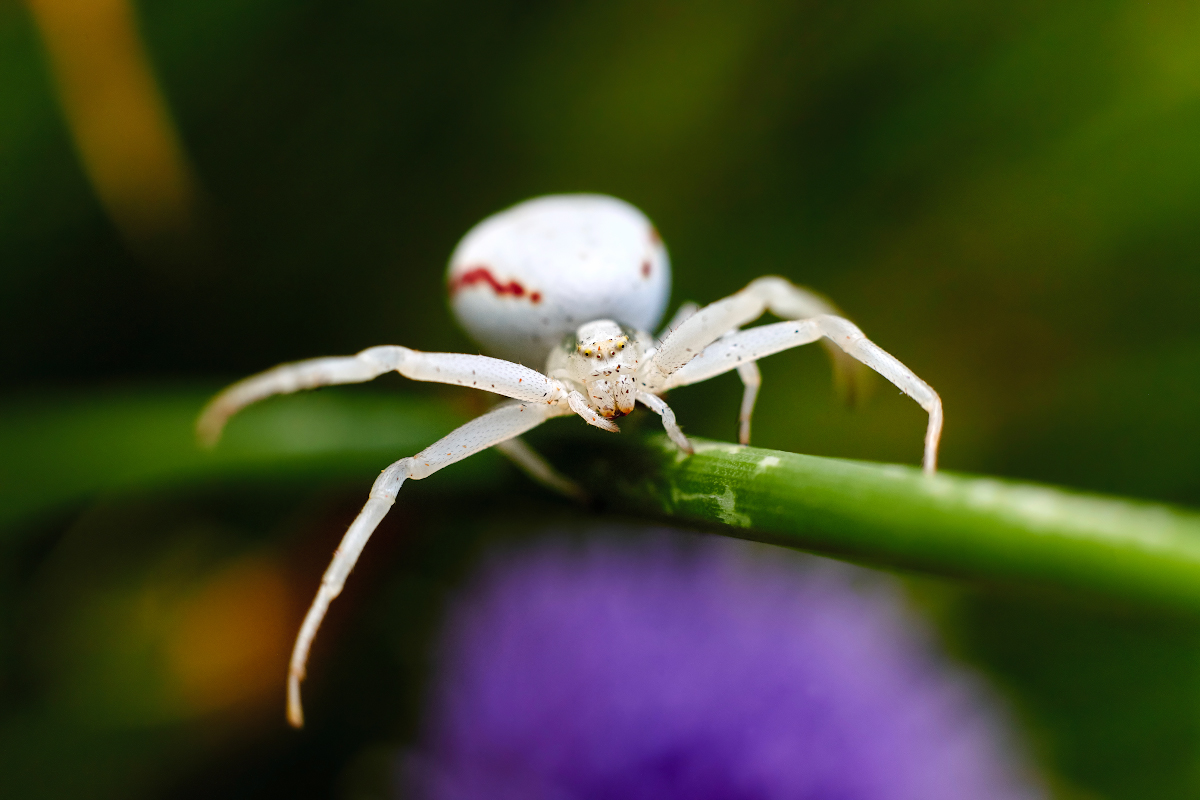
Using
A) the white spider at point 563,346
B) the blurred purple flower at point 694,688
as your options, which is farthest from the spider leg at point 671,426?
the blurred purple flower at point 694,688

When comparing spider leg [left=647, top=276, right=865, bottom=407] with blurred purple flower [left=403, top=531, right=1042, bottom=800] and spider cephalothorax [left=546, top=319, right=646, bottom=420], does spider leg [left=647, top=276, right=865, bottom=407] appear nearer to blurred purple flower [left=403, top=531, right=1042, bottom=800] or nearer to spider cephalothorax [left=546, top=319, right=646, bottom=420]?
spider cephalothorax [left=546, top=319, right=646, bottom=420]

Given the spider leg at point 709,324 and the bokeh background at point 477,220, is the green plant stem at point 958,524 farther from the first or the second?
the bokeh background at point 477,220

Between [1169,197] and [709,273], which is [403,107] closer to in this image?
[709,273]

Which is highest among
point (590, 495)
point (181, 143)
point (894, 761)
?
point (181, 143)

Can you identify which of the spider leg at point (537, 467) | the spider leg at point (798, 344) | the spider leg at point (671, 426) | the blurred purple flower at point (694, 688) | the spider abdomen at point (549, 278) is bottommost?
the blurred purple flower at point (694, 688)

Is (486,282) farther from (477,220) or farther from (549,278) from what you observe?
(477,220)

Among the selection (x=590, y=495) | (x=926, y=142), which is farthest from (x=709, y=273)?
(x=590, y=495)

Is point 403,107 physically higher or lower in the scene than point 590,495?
higher
